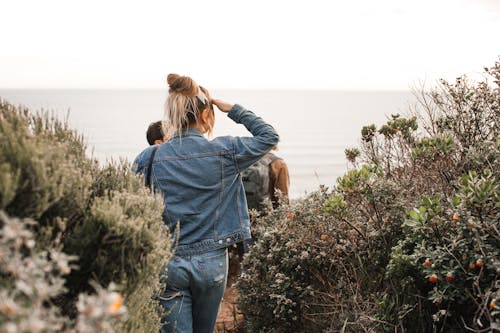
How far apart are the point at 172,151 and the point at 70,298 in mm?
1230

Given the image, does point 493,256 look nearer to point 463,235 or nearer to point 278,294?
point 463,235

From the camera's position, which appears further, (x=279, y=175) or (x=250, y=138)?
(x=279, y=175)

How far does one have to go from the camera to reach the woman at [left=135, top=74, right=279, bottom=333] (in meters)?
3.20

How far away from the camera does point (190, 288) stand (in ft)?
10.6

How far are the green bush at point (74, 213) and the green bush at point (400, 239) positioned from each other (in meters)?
1.65

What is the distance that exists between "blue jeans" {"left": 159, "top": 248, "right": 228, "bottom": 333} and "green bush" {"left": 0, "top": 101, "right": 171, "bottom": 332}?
0.64 metres

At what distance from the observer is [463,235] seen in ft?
10.6

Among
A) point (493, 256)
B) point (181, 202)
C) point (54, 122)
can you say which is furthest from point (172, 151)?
point (493, 256)

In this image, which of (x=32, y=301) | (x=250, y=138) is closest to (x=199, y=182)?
(x=250, y=138)

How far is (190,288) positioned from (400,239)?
161 cm

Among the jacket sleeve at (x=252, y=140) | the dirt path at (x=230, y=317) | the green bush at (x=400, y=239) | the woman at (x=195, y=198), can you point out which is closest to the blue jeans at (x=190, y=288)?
the woman at (x=195, y=198)

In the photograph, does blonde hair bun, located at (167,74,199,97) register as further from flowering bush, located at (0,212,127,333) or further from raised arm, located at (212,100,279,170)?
flowering bush, located at (0,212,127,333)

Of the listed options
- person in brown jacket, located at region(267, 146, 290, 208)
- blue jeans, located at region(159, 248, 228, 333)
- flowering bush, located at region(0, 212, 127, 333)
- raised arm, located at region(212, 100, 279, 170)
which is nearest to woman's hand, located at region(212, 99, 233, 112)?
raised arm, located at region(212, 100, 279, 170)

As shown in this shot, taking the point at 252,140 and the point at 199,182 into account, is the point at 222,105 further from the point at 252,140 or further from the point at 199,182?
the point at 199,182
